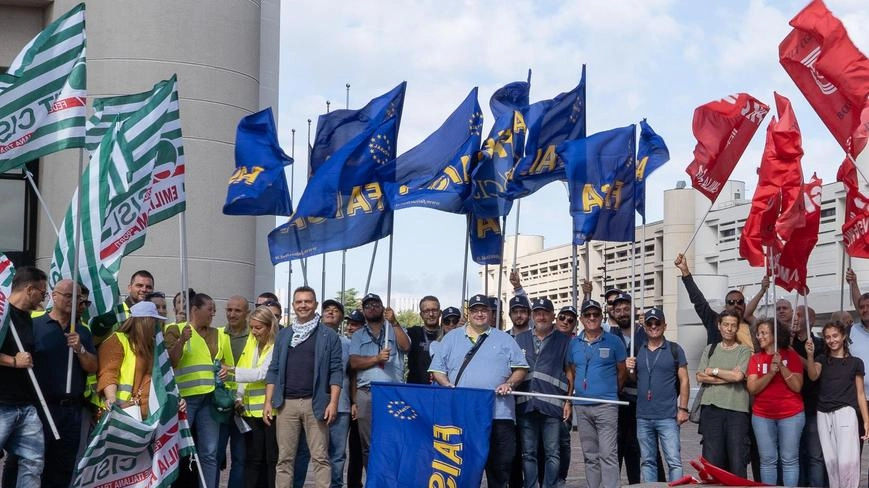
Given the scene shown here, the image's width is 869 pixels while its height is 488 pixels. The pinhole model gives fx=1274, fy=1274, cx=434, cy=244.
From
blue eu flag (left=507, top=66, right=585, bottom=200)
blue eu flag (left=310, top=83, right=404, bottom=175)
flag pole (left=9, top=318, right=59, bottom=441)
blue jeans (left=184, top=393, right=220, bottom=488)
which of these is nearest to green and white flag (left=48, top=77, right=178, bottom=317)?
flag pole (left=9, top=318, right=59, bottom=441)

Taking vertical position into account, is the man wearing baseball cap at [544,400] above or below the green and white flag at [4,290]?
below

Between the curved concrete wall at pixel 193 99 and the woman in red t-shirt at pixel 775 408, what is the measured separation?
11.1m

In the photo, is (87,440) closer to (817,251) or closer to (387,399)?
(387,399)

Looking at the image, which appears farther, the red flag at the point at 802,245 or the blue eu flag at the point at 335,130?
the blue eu flag at the point at 335,130

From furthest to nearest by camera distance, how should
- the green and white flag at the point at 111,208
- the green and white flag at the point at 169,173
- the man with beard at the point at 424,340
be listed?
the man with beard at the point at 424,340 < the green and white flag at the point at 169,173 < the green and white flag at the point at 111,208

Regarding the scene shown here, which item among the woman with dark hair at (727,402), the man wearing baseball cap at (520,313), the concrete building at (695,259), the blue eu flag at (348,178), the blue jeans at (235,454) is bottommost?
the blue jeans at (235,454)

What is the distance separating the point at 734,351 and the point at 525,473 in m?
2.32

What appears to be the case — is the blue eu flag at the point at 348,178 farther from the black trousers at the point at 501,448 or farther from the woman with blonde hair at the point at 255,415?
the black trousers at the point at 501,448

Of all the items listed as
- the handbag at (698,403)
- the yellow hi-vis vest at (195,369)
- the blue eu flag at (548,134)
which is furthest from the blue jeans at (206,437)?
the handbag at (698,403)

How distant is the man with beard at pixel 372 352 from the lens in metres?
13.0

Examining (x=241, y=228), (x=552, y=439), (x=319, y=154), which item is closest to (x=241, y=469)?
(x=552, y=439)

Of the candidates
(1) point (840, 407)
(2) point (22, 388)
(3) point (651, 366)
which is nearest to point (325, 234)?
(3) point (651, 366)

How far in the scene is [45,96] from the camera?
1036 cm

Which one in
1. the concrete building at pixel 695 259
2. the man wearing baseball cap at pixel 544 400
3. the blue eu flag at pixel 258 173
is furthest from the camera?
the concrete building at pixel 695 259
